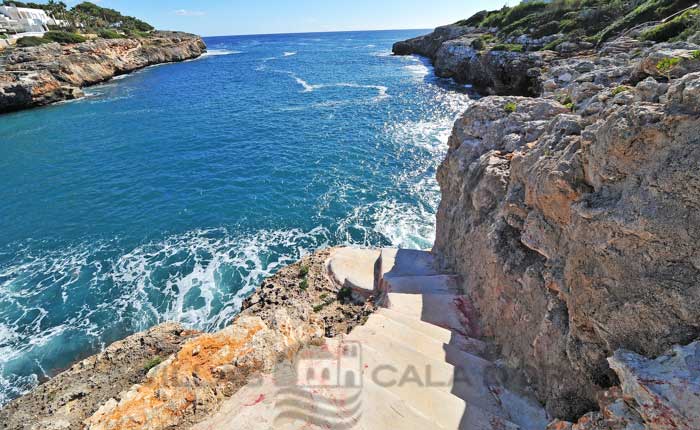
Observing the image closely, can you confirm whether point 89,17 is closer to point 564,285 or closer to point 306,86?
point 306,86

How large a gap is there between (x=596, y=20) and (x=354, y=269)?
59.8 metres

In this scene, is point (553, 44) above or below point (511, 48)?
above

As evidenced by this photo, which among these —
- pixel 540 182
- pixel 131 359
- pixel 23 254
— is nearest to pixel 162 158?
pixel 23 254

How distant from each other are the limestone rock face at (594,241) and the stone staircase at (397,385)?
876 millimetres

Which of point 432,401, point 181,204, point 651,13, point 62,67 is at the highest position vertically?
point 651,13

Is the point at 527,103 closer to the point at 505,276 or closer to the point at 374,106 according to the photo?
the point at 505,276

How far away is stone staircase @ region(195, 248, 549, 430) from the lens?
25.0 ft

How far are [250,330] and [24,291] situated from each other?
19.1m

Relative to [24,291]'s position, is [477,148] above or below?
above

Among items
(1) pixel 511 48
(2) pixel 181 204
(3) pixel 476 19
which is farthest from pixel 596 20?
(2) pixel 181 204

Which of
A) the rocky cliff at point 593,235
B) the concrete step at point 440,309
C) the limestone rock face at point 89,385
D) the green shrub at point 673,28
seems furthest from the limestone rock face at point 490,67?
the limestone rock face at point 89,385

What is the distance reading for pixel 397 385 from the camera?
29.3ft

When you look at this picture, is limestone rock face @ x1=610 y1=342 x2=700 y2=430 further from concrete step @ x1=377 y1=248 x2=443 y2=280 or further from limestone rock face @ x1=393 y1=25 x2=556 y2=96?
limestone rock face @ x1=393 y1=25 x2=556 y2=96

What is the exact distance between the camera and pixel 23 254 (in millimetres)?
22812
